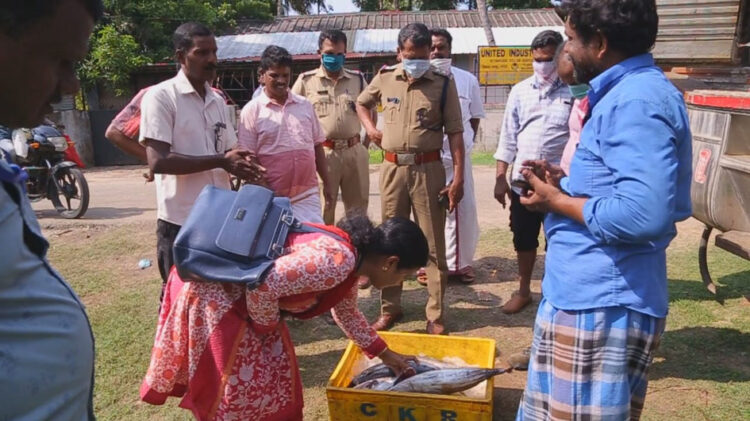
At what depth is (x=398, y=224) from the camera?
2.21m

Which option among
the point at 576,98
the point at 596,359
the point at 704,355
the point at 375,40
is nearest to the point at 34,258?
the point at 596,359

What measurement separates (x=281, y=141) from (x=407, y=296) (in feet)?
5.71

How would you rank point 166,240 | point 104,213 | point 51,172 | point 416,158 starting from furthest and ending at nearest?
point 104,213, point 51,172, point 416,158, point 166,240

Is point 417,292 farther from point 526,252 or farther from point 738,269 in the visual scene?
point 738,269

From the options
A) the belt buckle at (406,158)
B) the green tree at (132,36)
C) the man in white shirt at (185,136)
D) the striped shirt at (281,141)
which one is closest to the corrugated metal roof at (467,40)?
the green tree at (132,36)

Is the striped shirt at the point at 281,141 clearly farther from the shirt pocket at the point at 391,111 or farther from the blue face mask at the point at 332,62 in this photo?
the blue face mask at the point at 332,62

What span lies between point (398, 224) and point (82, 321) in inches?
51.9

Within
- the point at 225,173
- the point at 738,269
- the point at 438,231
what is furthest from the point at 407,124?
the point at 738,269

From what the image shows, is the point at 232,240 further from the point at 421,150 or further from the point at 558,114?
the point at 558,114

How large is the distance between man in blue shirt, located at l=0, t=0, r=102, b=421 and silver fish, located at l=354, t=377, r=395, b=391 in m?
1.77

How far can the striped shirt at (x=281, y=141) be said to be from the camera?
3.79 metres

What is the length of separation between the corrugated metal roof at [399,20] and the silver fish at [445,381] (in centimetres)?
1691

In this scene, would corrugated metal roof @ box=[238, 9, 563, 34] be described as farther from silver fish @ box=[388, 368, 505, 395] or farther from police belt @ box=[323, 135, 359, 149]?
silver fish @ box=[388, 368, 505, 395]

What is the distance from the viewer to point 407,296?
185 inches
